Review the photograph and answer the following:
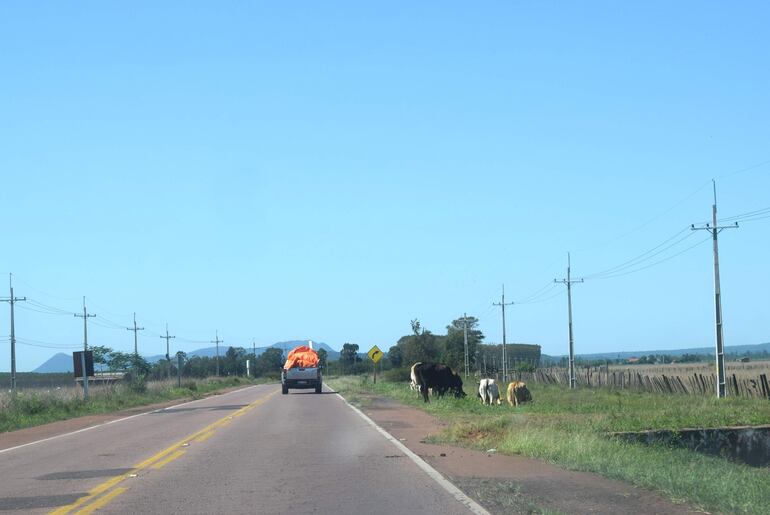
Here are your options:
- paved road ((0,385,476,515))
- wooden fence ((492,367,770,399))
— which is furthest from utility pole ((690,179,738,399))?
paved road ((0,385,476,515))

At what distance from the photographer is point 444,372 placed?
1449 inches

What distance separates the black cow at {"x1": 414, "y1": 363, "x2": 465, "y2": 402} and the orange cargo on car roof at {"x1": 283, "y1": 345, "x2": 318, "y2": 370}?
16983mm

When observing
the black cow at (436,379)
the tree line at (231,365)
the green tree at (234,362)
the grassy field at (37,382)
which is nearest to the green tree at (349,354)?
the tree line at (231,365)

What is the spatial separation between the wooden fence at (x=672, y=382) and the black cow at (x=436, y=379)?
31.1 feet

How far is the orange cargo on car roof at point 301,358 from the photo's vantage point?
172 ft

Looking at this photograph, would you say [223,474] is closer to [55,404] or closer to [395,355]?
[55,404]

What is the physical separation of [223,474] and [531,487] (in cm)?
516

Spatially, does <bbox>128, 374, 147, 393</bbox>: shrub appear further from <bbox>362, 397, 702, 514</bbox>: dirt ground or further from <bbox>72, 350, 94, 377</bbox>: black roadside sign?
<bbox>362, 397, 702, 514</bbox>: dirt ground

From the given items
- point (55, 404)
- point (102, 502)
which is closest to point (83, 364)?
point (55, 404)

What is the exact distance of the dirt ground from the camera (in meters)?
10.6

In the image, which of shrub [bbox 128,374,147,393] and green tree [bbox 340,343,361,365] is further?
green tree [bbox 340,343,361,365]

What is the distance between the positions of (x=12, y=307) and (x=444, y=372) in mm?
31848

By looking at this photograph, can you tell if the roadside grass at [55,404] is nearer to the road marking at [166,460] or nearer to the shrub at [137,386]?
Answer: the shrub at [137,386]

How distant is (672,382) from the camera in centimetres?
3862
